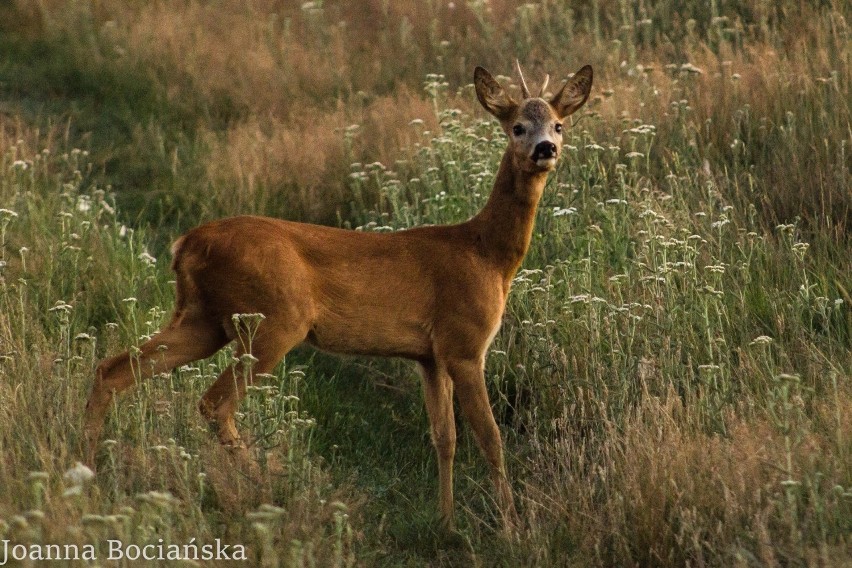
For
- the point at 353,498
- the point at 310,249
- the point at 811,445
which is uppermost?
the point at 310,249

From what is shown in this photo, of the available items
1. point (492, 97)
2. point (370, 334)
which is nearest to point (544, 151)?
point (492, 97)

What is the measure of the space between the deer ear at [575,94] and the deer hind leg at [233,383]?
1960 mm

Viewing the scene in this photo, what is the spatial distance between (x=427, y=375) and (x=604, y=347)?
0.96m

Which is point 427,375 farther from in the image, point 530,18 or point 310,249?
point 530,18

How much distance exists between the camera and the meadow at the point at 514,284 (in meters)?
6.23

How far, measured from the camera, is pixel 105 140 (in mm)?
13266

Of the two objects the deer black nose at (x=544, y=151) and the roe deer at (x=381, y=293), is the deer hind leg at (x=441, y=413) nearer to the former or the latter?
the roe deer at (x=381, y=293)

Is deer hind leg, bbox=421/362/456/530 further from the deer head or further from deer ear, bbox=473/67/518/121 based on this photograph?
deer ear, bbox=473/67/518/121

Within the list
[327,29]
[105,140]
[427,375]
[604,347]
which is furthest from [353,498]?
[327,29]

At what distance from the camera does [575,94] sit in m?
8.09

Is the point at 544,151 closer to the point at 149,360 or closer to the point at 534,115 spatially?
the point at 534,115

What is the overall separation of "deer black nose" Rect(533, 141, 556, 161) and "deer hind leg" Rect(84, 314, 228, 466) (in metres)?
1.75

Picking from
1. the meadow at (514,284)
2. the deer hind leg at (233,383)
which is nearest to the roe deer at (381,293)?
the deer hind leg at (233,383)

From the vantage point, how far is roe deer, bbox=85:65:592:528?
709cm
